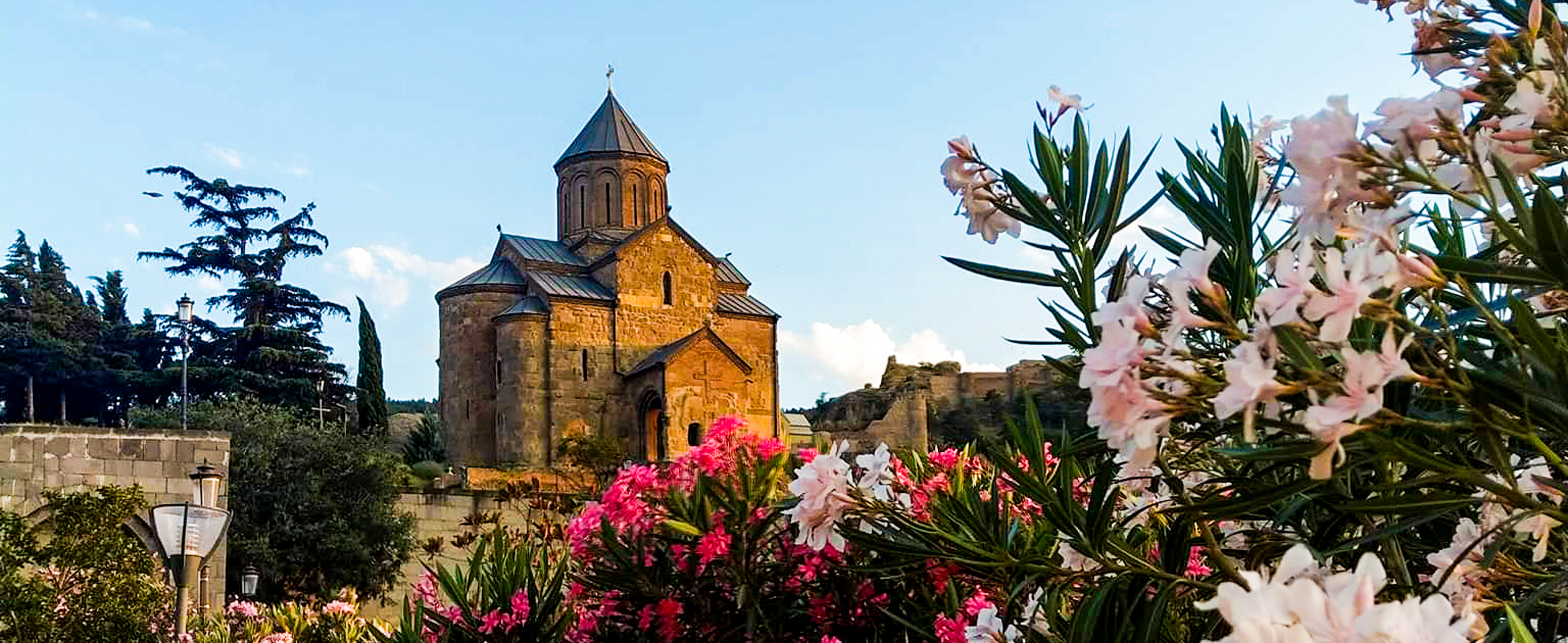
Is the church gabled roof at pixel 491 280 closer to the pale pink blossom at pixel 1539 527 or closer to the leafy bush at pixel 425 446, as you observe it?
the leafy bush at pixel 425 446

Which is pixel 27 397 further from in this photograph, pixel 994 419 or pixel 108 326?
pixel 994 419

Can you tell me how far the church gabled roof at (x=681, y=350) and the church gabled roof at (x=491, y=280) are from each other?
10.2ft

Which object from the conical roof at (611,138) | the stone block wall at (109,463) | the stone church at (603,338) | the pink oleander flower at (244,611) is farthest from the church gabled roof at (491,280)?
the pink oleander flower at (244,611)

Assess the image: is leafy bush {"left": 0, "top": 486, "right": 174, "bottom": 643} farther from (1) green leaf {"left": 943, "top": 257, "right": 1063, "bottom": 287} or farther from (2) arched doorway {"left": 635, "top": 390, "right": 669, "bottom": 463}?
(2) arched doorway {"left": 635, "top": 390, "right": 669, "bottom": 463}

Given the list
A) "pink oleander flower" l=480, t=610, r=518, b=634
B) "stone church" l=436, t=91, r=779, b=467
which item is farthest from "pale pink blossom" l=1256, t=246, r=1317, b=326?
"stone church" l=436, t=91, r=779, b=467

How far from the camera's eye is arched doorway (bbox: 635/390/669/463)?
81.0 feet

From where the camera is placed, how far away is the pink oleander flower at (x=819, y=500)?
5.87 feet

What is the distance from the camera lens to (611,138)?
2839 centimetres

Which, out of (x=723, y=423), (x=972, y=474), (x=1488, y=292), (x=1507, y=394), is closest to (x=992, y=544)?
(x=1488, y=292)

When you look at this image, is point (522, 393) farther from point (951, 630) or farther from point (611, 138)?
point (951, 630)

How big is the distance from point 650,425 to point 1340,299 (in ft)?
81.1

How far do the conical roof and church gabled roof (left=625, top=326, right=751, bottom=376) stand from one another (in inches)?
192

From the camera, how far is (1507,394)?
3.26 ft

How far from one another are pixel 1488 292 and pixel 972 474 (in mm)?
1311
